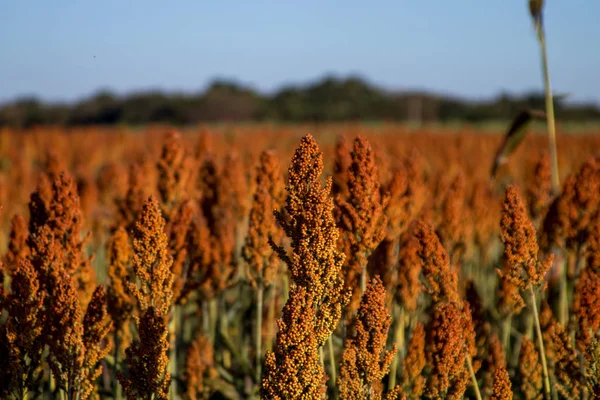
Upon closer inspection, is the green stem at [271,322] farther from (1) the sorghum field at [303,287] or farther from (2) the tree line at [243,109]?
(2) the tree line at [243,109]

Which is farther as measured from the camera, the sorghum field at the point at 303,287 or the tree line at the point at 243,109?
the tree line at the point at 243,109

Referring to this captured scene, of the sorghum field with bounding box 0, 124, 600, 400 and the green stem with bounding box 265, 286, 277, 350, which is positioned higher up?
the sorghum field with bounding box 0, 124, 600, 400

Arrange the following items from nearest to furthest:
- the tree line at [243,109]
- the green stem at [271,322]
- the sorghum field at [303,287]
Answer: the sorghum field at [303,287] < the green stem at [271,322] < the tree line at [243,109]

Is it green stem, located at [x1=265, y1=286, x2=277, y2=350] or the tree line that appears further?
the tree line

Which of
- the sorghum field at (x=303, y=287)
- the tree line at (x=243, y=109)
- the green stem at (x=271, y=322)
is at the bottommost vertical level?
the green stem at (x=271, y=322)

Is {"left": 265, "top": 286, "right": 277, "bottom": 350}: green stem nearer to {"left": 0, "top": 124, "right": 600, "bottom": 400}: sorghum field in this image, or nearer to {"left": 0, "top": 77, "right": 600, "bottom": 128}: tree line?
{"left": 0, "top": 124, "right": 600, "bottom": 400}: sorghum field

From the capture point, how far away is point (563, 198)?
13.8ft

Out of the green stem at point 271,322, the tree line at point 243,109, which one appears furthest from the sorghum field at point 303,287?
the tree line at point 243,109

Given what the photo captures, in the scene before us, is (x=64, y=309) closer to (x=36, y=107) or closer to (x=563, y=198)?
(x=563, y=198)

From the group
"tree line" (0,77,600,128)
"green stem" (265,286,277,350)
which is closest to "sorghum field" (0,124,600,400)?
"green stem" (265,286,277,350)

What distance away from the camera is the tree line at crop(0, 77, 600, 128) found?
139ft

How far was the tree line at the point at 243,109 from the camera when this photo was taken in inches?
1668

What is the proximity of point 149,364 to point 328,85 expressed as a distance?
65780 mm

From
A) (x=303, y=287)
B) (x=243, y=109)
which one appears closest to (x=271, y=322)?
(x=303, y=287)
